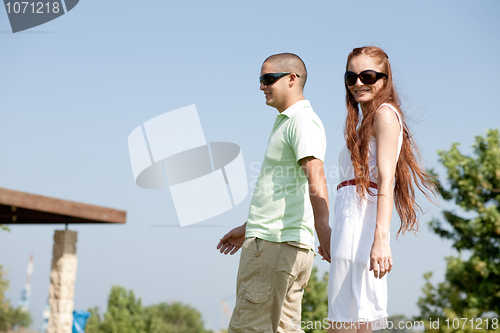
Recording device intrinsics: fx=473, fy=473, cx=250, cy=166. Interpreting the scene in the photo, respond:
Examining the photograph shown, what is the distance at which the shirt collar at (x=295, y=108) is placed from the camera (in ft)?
8.94

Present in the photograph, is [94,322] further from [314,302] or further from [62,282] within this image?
[62,282]

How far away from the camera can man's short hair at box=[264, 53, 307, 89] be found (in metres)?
2.87

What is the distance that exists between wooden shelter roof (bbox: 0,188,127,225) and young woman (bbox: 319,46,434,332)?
23.4 feet

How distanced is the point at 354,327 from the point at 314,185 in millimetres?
707

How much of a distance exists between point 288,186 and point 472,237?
1437cm

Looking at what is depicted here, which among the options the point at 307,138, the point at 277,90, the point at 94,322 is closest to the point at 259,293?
the point at 307,138

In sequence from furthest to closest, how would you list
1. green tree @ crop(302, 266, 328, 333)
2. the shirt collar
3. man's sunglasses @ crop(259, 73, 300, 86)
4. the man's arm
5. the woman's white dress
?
1. green tree @ crop(302, 266, 328, 333)
2. man's sunglasses @ crop(259, 73, 300, 86)
3. the shirt collar
4. the man's arm
5. the woman's white dress

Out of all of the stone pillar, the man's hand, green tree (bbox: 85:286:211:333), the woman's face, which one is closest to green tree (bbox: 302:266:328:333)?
the stone pillar

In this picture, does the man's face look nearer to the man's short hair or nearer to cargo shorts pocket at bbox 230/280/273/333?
the man's short hair

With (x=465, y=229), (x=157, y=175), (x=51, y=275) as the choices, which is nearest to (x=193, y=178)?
(x=157, y=175)

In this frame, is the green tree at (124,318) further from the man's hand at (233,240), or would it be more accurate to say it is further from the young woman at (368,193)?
the young woman at (368,193)

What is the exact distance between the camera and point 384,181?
Result: 2137 millimetres

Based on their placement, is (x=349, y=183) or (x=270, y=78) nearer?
(x=349, y=183)

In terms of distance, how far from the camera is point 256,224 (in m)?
2.60
